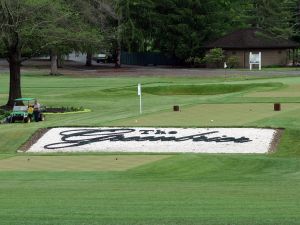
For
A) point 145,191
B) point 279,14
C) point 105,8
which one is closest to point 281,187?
point 145,191

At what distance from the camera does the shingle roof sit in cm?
10062

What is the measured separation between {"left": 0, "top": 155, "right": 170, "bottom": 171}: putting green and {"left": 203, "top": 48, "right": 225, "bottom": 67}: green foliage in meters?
71.3

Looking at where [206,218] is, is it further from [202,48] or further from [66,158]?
[202,48]

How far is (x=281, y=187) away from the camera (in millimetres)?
17906

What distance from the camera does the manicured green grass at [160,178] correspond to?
13233 mm

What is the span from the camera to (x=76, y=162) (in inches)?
1061

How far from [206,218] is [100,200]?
351 centimetres

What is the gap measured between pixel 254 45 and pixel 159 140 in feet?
233

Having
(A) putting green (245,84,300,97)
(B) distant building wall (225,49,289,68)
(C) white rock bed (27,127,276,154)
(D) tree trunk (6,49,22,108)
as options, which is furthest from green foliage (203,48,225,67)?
(C) white rock bed (27,127,276,154)

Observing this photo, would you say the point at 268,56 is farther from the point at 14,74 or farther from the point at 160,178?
the point at 160,178

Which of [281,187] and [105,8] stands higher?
[105,8]

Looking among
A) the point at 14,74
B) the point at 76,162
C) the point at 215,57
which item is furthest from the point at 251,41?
the point at 76,162

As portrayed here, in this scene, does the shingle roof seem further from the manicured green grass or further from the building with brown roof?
the manicured green grass

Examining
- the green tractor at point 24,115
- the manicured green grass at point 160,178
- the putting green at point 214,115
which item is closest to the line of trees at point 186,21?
the putting green at point 214,115
